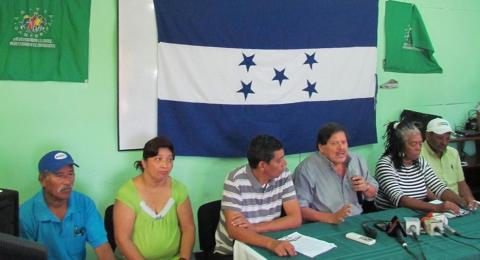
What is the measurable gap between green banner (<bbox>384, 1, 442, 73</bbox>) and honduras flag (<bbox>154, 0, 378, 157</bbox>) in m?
0.24

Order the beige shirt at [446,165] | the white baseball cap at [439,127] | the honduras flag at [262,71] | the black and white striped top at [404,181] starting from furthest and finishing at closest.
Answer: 1. the beige shirt at [446,165]
2. the white baseball cap at [439,127]
3. the honduras flag at [262,71]
4. the black and white striped top at [404,181]

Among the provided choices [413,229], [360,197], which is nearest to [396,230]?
[413,229]

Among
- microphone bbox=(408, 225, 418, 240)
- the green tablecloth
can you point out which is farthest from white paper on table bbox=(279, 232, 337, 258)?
microphone bbox=(408, 225, 418, 240)

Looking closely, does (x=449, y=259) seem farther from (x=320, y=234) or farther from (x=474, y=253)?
(x=320, y=234)

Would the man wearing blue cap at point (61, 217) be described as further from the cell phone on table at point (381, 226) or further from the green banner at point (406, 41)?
the green banner at point (406, 41)

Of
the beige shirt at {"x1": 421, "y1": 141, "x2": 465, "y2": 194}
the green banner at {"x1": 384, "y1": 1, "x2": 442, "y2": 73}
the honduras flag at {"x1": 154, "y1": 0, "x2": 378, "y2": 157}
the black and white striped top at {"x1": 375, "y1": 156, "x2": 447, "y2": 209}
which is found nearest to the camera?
the black and white striped top at {"x1": 375, "y1": 156, "x2": 447, "y2": 209}

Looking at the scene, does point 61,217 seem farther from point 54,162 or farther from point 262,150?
point 262,150

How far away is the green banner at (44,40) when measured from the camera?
257cm

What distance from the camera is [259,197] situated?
243 centimetres

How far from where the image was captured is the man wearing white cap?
3.21 m

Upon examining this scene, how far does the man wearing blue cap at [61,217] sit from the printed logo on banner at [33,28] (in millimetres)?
804

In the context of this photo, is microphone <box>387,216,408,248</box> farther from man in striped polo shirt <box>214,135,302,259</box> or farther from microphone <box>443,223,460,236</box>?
man in striped polo shirt <box>214,135,302,259</box>

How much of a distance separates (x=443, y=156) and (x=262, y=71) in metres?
1.53

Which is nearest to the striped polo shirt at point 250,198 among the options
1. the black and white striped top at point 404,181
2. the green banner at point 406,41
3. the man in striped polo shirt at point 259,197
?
the man in striped polo shirt at point 259,197
